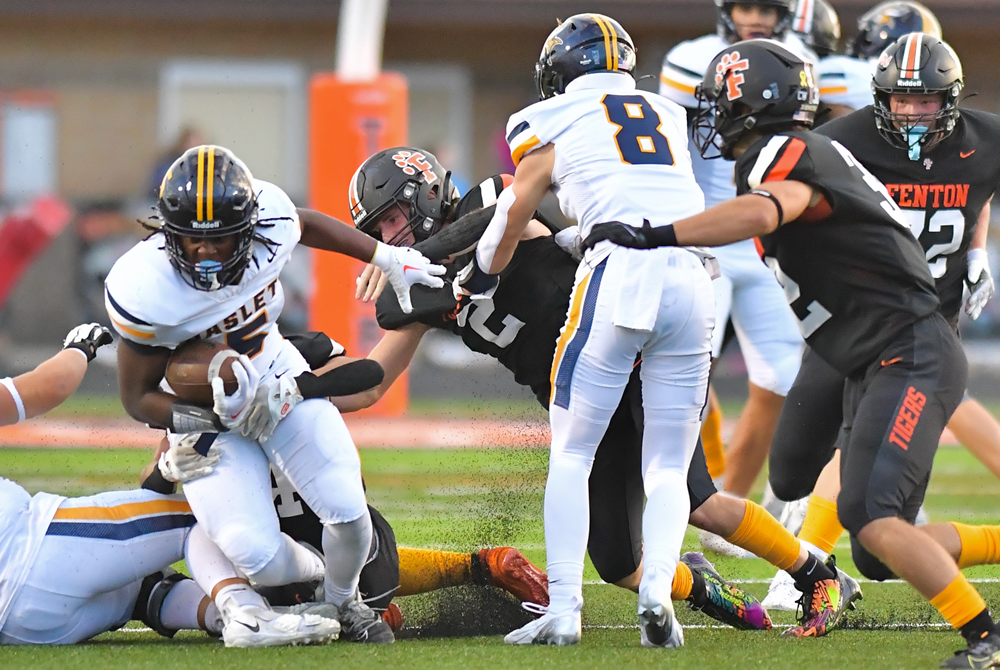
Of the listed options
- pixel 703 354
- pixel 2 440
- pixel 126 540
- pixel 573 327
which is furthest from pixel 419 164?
pixel 2 440

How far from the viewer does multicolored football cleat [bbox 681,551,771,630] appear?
12.8 ft

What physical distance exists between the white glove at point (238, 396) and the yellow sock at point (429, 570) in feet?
2.65

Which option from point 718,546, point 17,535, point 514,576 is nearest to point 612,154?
point 514,576

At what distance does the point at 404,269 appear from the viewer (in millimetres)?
3779

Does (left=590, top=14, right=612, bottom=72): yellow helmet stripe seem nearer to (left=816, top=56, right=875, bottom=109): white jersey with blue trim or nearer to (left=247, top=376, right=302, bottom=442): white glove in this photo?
(left=247, top=376, right=302, bottom=442): white glove

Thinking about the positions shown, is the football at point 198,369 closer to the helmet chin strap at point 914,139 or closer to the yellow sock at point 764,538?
the yellow sock at point 764,538

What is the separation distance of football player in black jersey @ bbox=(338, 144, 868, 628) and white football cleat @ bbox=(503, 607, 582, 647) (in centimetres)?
36

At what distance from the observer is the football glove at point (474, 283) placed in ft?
12.8

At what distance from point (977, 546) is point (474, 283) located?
5.14 feet

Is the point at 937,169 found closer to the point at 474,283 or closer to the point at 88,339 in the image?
the point at 474,283

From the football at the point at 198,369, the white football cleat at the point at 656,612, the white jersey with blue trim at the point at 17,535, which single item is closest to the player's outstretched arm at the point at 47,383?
the white jersey with blue trim at the point at 17,535

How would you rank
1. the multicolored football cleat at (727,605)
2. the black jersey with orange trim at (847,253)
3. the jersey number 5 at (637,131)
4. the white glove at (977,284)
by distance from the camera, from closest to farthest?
the black jersey with orange trim at (847,253), the jersey number 5 at (637,131), the multicolored football cleat at (727,605), the white glove at (977,284)

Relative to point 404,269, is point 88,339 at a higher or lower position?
lower

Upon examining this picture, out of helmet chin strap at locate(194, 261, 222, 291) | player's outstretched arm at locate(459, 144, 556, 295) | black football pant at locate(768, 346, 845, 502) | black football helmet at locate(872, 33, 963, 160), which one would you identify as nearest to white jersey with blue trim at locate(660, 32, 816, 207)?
black football helmet at locate(872, 33, 963, 160)
